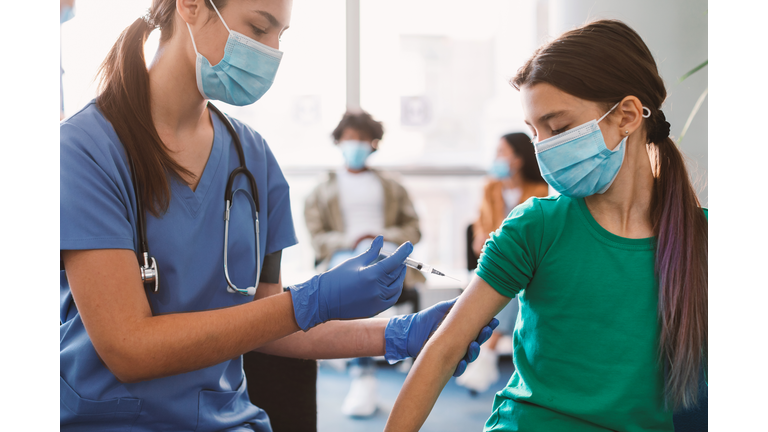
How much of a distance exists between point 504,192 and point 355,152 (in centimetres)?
94

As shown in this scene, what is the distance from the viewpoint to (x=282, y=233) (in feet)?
3.63

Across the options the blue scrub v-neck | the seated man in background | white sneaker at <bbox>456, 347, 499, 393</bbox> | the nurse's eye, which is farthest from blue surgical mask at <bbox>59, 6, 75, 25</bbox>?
white sneaker at <bbox>456, 347, 499, 393</bbox>

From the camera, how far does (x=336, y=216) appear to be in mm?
2990

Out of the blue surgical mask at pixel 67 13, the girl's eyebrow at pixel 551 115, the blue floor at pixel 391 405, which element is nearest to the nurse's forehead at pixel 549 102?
the girl's eyebrow at pixel 551 115

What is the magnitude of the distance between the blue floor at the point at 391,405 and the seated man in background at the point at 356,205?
18 centimetres

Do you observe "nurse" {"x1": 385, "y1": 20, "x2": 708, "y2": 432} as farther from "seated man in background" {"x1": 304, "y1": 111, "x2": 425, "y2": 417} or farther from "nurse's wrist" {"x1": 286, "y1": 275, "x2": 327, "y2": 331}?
"seated man in background" {"x1": 304, "y1": 111, "x2": 425, "y2": 417}

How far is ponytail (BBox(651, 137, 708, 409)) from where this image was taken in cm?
93

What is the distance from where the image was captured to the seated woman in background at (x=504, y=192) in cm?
295

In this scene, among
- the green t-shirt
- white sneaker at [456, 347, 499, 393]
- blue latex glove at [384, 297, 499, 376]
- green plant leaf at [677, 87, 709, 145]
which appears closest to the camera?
the green t-shirt

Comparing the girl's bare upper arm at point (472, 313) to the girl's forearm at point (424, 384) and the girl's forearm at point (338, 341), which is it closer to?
the girl's forearm at point (424, 384)

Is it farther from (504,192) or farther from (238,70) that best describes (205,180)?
(504,192)

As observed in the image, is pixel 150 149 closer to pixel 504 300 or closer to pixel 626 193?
pixel 504 300

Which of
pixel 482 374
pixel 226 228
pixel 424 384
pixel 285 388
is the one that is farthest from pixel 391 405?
pixel 226 228

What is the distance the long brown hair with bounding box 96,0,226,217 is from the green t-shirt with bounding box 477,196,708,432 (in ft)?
2.09
